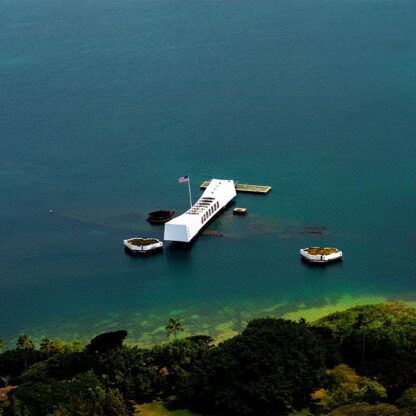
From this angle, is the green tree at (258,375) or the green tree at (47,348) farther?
the green tree at (47,348)

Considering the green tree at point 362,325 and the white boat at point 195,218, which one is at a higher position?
the white boat at point 195,218

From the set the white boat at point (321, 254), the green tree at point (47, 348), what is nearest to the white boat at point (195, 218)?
the white boat at point (321, 254)

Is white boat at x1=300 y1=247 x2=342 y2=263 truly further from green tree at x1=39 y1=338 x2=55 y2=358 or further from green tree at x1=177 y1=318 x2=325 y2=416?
green tree at x1=39 y1=338 x2=55 y2=358

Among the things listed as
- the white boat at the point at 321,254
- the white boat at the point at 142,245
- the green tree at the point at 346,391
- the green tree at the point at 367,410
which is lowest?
the green tree at the point at 367,410

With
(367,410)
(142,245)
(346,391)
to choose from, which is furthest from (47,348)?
(367,410)

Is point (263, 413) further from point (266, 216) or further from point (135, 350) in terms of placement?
point (266, 216)

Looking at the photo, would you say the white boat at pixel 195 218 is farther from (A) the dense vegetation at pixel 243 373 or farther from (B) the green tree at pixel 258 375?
(B) the green tree at pixel 258 375

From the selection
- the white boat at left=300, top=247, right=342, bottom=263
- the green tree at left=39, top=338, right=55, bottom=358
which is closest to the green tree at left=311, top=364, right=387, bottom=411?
the green tree at left=39, top=338, right=55, bottom=358
